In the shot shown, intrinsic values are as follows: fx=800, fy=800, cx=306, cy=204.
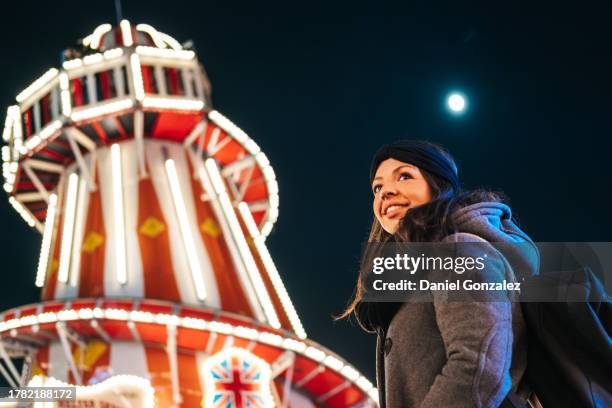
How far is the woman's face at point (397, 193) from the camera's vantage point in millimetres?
3791

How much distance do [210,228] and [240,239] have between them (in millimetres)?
747

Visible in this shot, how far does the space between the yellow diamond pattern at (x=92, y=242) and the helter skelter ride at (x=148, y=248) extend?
0.05 metres

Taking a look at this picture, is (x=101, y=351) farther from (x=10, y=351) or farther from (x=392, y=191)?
(x=392, y=191)

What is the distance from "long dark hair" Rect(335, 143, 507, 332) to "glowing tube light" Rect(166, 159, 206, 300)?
12905 mm

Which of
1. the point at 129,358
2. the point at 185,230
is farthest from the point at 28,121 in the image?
the point at 129,358

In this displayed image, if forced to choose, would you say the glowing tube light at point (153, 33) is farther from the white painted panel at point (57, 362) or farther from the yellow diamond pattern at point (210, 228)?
the white painted panel at point (57, 362)

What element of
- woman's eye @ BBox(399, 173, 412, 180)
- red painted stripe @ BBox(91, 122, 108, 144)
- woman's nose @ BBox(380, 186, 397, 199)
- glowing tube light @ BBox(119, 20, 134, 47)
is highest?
glowing tube light @ BBox(119, 20, 134, 47)

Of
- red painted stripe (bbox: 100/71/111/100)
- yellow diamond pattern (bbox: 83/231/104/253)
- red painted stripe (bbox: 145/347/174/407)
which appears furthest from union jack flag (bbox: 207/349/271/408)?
red painted stripe (bbox: 100/71/111/100)

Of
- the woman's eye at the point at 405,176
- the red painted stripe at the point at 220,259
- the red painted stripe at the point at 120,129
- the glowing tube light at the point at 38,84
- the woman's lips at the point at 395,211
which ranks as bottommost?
the woman's lips at the point at 395,211

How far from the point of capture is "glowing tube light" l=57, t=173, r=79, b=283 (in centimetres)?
1712

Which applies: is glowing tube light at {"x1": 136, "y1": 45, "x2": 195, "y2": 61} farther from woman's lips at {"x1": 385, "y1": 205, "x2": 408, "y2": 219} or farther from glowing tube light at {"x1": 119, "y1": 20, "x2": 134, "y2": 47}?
woman's lips at {"x1": 385, "y1": 205, "x2": 408, "y2": 219}

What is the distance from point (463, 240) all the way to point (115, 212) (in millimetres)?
15168

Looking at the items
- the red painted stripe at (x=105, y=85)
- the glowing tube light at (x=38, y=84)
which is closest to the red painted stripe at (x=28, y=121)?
the glowing tube light at (x=38, y=84)

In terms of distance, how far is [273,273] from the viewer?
18547mm
